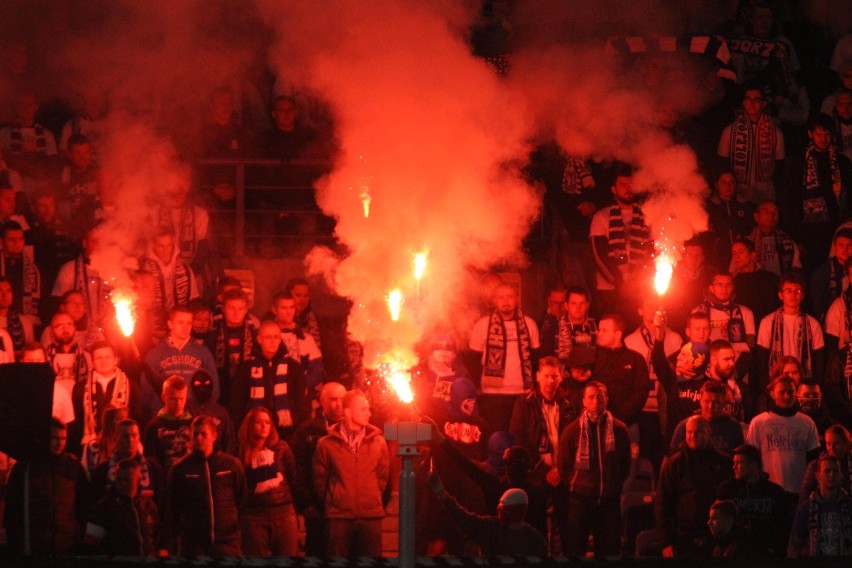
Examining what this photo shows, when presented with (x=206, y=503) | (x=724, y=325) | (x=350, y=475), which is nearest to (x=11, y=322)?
(x=206, y=503)

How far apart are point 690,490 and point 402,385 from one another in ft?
7.20

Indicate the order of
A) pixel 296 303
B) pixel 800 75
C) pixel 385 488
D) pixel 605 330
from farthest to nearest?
1. pixel 800 75
2. pixel 296 303
3. pixel 605 330
4. pixel 385 488

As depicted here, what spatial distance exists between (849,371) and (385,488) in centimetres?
383

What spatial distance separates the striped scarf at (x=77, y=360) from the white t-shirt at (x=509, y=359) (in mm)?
3069

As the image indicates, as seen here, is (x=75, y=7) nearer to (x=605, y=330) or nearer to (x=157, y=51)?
(x=157, y=51)

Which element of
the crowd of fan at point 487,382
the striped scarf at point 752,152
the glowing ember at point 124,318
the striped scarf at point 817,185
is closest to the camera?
the crowd of fan at point 487,382

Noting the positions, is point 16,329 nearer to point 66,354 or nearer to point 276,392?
point 66,354

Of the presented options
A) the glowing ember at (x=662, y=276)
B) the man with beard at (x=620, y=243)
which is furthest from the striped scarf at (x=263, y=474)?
the man with beard at (x=620, y=243)

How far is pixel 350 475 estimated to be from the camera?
973cm

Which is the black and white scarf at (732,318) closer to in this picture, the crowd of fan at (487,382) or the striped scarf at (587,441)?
the crowd of fan at (487,382)

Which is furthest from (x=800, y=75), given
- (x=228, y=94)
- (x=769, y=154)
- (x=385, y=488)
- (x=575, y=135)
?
(x=385, y=488)

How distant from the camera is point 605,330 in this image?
10.9 meters

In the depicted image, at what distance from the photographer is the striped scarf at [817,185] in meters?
12.8

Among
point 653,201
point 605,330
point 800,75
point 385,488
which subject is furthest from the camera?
point 800,75
